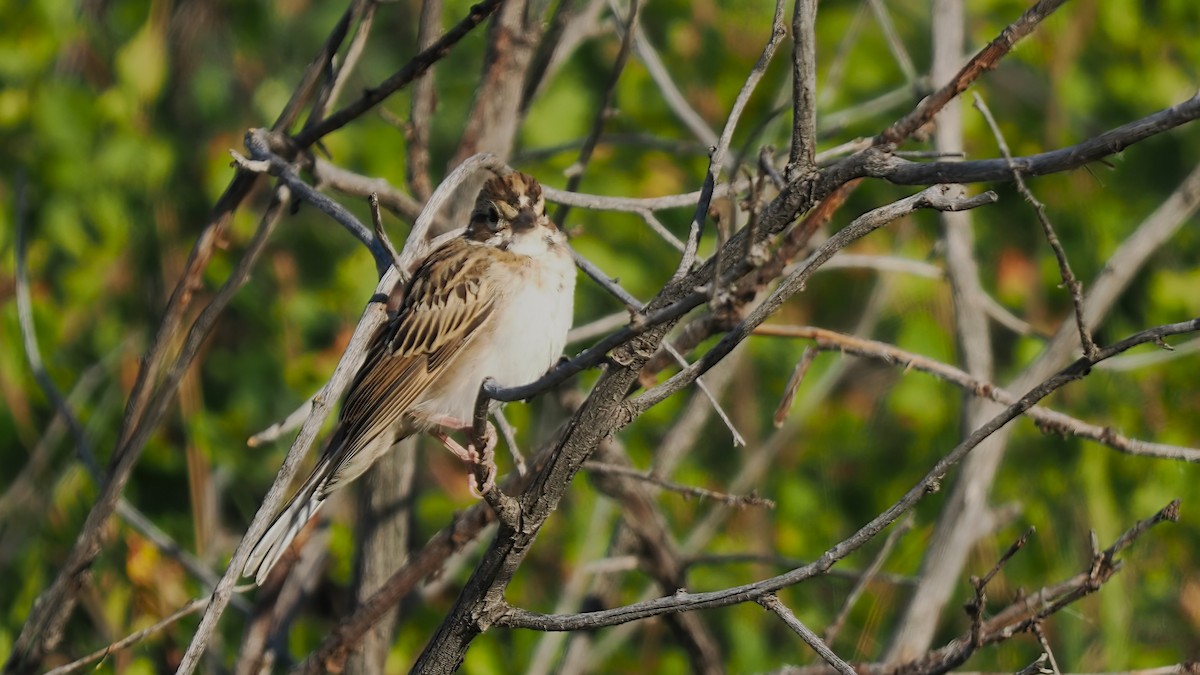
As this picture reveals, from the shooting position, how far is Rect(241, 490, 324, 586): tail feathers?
315 centimetres

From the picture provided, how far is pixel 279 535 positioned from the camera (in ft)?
10.6

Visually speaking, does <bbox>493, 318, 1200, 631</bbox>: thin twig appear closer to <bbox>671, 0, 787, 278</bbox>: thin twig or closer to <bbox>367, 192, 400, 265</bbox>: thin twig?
<bbox>671, 0, 787, 278</bbox>: thin twig

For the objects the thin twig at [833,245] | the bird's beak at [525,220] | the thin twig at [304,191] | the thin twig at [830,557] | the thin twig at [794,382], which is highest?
the bird's beak at [525,220]

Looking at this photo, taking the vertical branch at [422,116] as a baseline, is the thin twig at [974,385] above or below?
below

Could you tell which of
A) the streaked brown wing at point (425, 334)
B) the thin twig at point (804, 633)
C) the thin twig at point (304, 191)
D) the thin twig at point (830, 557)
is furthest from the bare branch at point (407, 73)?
the thin twig at point (804, 633)

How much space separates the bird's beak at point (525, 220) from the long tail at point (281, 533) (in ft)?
2.85

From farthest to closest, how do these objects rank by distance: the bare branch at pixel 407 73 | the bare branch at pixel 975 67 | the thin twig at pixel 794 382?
1. the thin twig at pixel 794 382
2. the bare branch at pixel 407 73
3. the bare branch at pixel 975 67

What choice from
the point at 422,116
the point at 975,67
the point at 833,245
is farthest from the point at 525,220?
the point at 833,245

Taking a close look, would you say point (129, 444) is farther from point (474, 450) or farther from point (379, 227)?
point (379, 227)

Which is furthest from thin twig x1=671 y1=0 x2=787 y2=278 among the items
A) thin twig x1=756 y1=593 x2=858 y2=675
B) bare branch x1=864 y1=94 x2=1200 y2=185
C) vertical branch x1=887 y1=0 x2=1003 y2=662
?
vertical branch x1=887 y1=0 x2=1003 y2=662

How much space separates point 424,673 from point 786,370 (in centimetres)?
376

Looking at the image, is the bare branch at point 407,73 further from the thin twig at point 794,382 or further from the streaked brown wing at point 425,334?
the thin twig at point 794,382

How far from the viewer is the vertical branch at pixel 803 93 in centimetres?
220

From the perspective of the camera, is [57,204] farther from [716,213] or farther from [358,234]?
[716,213]
